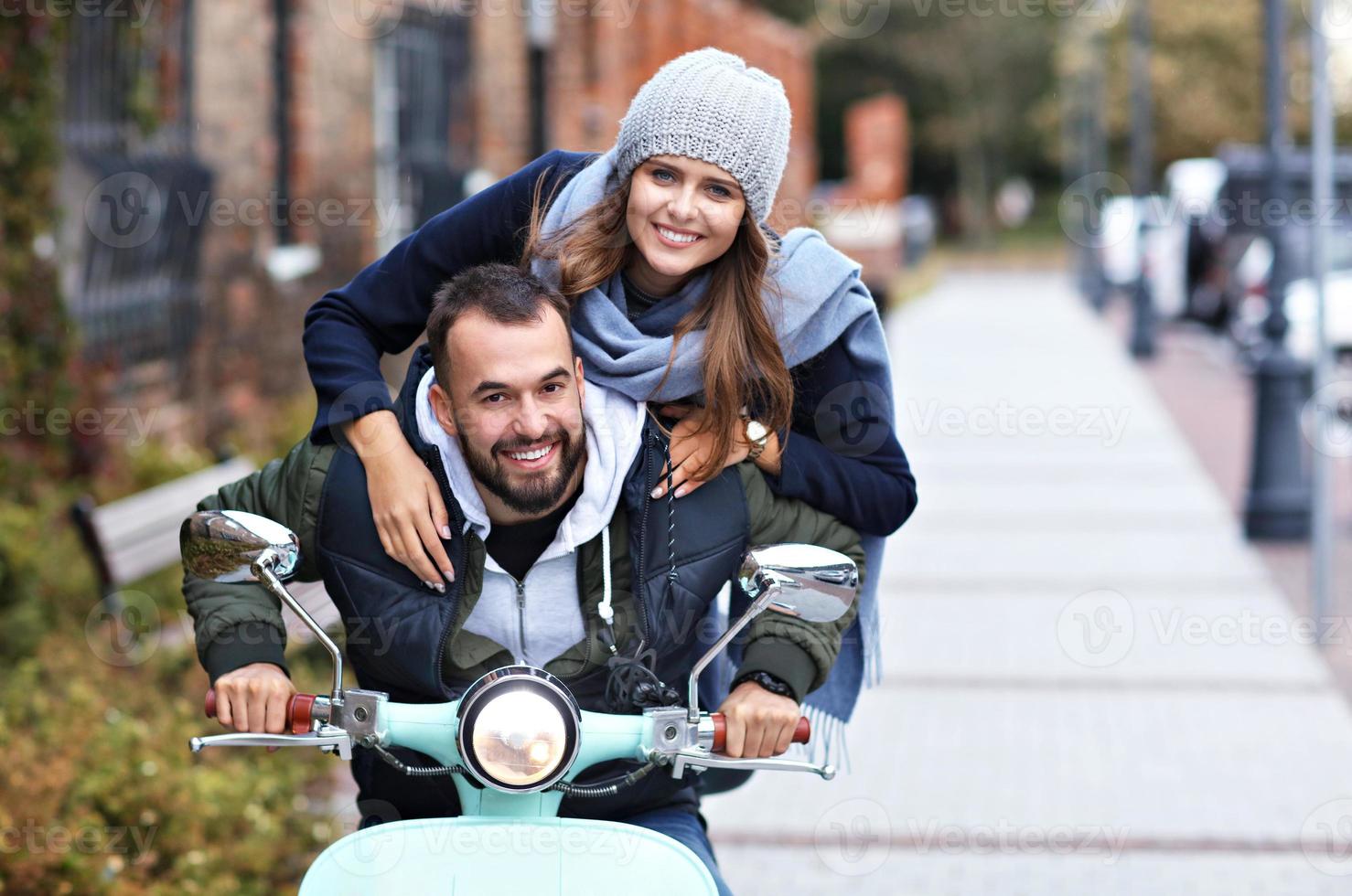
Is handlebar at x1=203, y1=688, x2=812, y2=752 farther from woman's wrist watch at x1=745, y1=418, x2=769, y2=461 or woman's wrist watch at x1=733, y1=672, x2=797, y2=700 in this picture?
woman's wrist watch at x1=745, y1=418, x2=769, y2=461

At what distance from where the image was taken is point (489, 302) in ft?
8.31

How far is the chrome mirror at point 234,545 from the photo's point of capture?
2.46m

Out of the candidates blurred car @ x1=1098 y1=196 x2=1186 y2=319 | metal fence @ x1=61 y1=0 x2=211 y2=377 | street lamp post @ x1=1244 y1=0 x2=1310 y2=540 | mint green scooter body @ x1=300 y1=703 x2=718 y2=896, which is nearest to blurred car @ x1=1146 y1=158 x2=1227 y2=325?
blurred car @ x1=1098 y1=196 x2=1186 y2=319

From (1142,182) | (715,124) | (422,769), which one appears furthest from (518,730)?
(1142,182)

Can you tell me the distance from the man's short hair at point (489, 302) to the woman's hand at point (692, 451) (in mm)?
264

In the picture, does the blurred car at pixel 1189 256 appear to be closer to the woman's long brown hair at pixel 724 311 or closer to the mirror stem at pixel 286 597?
the woman's long brown hair at pixel 724 311

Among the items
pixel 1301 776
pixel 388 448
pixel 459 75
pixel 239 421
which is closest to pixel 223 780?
pixel 388 448

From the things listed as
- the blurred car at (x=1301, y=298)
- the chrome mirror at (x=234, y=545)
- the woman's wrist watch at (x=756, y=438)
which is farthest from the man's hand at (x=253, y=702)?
the blurred car at (x=1301, y=298)

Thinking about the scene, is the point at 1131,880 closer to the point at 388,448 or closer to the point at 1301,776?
the point at 1301,776

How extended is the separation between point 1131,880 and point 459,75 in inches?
381

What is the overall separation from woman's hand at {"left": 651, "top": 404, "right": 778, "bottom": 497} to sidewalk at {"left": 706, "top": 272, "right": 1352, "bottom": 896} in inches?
95.0

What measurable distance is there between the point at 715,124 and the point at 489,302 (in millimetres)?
465

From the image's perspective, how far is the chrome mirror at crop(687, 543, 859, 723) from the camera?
247 centimetres

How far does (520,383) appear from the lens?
2.49 metres
